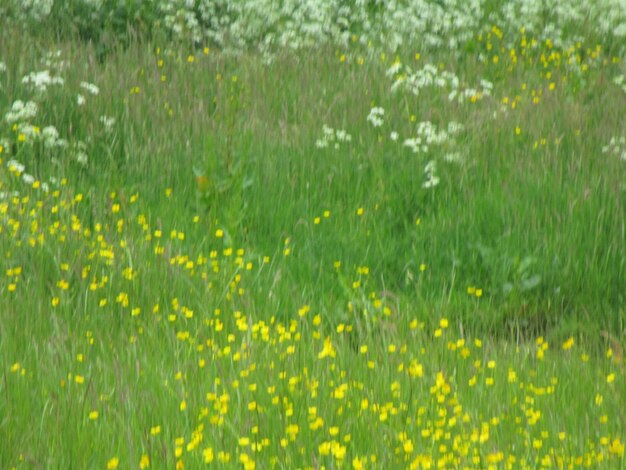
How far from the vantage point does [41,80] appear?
20.9 ft

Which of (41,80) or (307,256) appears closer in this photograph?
(307,256)

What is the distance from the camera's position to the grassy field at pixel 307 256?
3627 mm

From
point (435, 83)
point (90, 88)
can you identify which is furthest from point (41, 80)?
point (435, 83)

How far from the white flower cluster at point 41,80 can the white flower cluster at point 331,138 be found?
5.17ft

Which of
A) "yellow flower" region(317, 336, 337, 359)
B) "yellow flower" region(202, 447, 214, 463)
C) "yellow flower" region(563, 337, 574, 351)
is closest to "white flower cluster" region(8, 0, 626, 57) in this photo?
"yellow flower" region(563, 337, 574, 351)

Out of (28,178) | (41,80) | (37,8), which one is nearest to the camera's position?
(28,178)

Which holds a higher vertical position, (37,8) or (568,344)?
(37,8)

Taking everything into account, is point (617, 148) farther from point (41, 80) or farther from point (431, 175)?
point (41, 80)

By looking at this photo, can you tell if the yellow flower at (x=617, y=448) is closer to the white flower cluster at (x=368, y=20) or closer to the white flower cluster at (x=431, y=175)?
the white flower cluster at (x=431, y=175)

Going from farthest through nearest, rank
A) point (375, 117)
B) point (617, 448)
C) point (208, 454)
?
point (375, 117) < point (617, 448) < point (208, 454)

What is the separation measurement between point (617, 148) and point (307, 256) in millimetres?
2116

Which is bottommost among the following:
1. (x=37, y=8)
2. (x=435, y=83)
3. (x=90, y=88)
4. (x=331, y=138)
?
(x=331, y=138)

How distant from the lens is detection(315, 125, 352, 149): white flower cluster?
640cm

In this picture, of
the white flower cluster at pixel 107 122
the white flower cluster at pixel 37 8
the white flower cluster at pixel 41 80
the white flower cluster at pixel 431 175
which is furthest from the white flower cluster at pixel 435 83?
the white flower cluster at pixel 37 8
